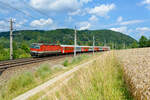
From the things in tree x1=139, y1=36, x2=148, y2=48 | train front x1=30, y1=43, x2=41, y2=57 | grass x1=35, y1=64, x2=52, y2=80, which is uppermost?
tree x1=139, y1=36, x2=148, y2=48

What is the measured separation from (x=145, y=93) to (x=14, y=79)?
8.26m

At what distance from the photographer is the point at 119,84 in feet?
9.80

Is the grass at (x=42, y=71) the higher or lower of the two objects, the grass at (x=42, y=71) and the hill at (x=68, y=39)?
the lower

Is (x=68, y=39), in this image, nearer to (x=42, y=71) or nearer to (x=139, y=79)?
(x=42, y=71)

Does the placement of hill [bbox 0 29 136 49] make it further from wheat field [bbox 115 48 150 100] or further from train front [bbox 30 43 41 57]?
wheat field [bbox 115 48 150 100]

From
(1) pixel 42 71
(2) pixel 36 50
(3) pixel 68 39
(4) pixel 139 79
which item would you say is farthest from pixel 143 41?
(4) pixel 139 79

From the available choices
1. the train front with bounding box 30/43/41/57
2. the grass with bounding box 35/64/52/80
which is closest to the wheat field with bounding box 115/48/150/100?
the grass with bounding box 35/64/52/80

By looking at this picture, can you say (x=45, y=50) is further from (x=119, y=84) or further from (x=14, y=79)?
(x=119, y=84)

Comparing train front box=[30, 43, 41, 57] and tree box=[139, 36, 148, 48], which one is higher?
tree box=[139, 36, 148, 48]

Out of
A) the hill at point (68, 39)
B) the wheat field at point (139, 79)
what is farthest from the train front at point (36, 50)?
the wheat field at point (139, 79)

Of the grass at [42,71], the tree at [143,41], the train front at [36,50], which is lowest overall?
the grass at [42,71]

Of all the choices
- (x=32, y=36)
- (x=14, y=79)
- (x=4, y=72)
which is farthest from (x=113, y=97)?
(x=32, y=36)

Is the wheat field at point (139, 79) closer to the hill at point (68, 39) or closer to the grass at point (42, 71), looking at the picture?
the grass at point (42, 71)

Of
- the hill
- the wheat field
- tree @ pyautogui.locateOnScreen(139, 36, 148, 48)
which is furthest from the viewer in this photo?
tree @ pyautogui.locateOnScreen(139, 36, 148, 48)
